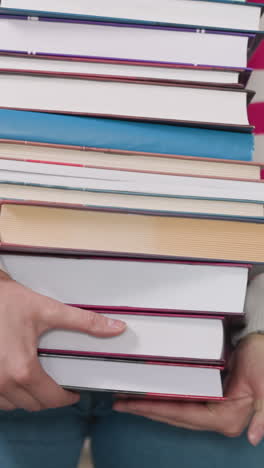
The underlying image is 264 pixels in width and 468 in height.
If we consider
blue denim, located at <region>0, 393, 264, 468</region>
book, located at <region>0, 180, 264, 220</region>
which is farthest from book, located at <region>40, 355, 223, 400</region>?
book, located at <region>0, 180, 264, 220</region>

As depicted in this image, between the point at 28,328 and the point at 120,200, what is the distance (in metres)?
0.22

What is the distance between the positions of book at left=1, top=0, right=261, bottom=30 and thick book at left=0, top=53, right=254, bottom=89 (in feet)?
0.22

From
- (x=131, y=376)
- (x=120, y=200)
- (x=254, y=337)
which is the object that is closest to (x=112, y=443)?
(x=131, y=376)

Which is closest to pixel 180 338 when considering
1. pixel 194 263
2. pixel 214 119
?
pixel 194 263

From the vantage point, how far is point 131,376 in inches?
22.4

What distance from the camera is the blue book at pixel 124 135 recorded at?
55 centimetres

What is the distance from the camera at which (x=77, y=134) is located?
56 centimetres

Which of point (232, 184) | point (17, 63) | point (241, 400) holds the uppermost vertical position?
point (17, 63)

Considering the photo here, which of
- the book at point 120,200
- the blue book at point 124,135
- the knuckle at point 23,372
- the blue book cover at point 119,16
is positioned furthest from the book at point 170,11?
the knuckle at point 23,372

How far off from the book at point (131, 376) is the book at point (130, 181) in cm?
26

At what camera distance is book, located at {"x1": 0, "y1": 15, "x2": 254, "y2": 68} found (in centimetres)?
58

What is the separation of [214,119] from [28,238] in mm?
333

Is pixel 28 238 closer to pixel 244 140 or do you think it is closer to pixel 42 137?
pixel 42 137

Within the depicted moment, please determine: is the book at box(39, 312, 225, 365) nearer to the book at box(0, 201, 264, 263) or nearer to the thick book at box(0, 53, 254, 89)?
the book at box(0, 201, 264, 263)
